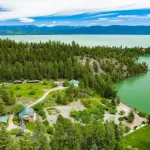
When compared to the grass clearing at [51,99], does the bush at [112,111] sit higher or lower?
lower

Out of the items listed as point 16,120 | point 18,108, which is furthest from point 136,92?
point 16,120

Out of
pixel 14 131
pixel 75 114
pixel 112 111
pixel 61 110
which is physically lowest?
pixel 112 111

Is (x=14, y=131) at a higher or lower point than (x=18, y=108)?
lower

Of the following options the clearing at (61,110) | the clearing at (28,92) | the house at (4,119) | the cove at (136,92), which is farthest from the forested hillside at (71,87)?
the cove at (136,92)

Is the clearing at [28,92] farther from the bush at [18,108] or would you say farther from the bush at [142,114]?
the bush at [142,114]

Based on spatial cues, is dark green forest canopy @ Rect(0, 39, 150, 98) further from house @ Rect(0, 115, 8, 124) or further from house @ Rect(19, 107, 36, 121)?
house @ Rect(0, 115, 8, 124)

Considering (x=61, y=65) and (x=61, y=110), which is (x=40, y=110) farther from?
(x=61, y=65)
